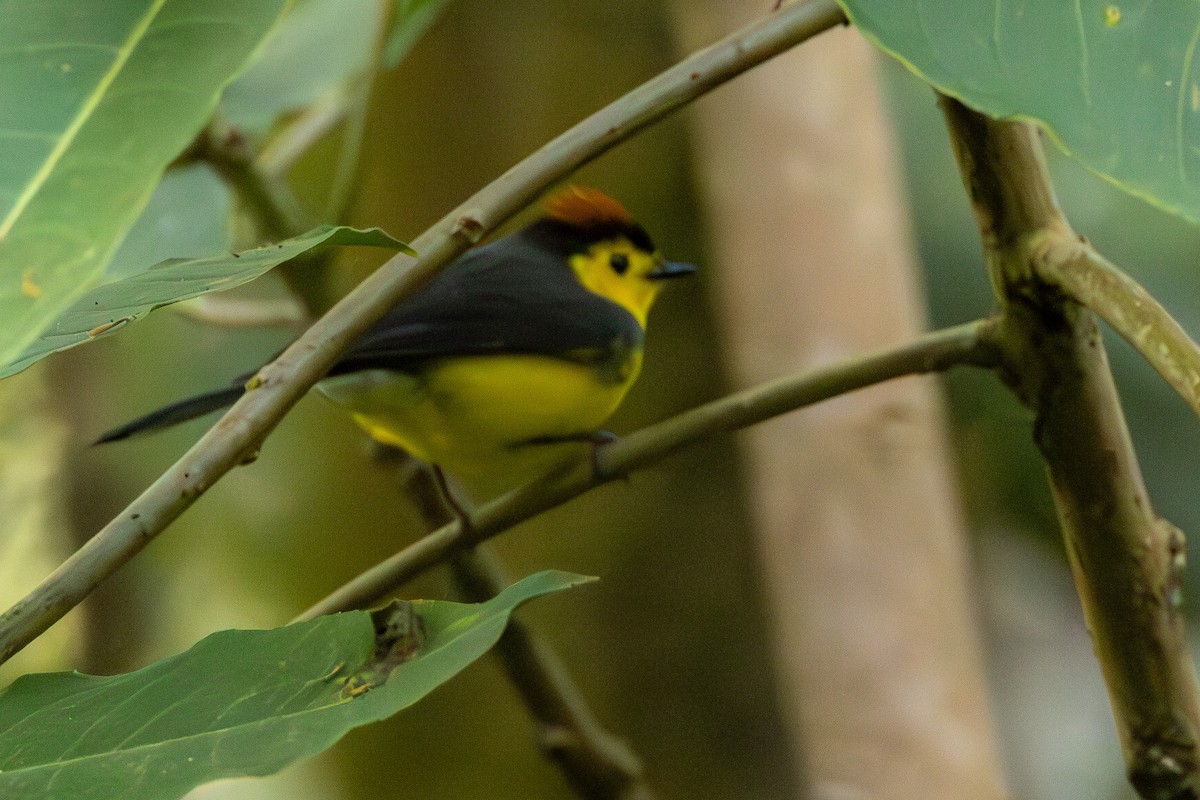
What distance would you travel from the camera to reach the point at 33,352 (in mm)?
510

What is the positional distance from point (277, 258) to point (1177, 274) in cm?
221

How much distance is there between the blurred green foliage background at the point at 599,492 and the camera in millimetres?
2455

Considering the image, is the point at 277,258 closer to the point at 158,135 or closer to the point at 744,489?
the point at 158,135

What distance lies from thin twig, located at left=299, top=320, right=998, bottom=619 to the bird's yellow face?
33.3 inches

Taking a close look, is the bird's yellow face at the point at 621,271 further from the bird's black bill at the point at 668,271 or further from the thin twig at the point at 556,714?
the thin twig at the point at 556,714

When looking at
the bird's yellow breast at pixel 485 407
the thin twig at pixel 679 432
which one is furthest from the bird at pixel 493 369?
the thin twig at pixel 679 432

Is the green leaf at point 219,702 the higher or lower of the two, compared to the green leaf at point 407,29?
lower

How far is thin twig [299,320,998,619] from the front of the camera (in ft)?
2.68

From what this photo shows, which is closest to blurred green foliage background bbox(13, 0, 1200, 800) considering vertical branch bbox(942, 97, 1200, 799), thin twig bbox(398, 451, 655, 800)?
thin twig bbox(398, 451, 655, 800)

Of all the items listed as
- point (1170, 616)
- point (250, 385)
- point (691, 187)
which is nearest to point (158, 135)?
point (250, 385)

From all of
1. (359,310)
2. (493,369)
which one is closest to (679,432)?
(359,310)

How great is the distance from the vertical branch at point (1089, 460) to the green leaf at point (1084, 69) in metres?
0.14

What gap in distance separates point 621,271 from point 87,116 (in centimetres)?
160

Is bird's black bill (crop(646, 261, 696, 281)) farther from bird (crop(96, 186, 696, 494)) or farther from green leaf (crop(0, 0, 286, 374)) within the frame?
green leaf (crop(0, 0, 286, 374))
